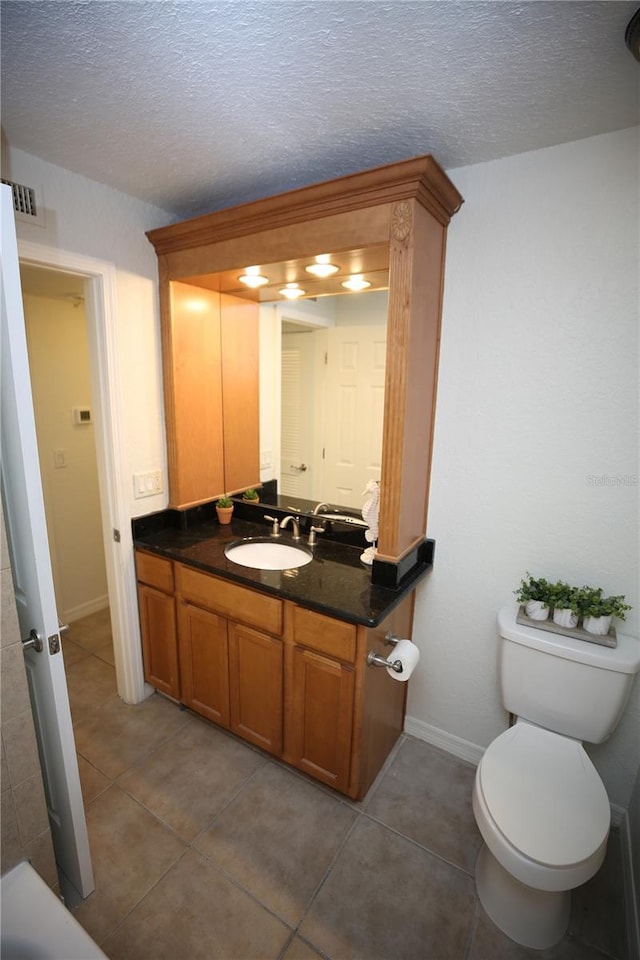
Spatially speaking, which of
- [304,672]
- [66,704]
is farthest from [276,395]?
[66,704]

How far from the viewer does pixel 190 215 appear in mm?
2098

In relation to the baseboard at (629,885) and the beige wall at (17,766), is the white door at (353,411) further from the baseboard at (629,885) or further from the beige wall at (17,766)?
the baseboard at (629,885)

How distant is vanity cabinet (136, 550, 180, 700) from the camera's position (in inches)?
79.7

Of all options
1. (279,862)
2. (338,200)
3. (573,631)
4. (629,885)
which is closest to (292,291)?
(338,200)

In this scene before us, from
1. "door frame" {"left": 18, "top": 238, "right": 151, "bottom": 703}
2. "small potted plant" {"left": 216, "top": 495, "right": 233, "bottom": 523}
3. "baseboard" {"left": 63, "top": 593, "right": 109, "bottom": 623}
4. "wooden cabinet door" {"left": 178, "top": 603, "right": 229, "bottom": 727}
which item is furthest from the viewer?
"baseboard" {"left": 63, "top": 593, "right": 109, "bottom": 623}

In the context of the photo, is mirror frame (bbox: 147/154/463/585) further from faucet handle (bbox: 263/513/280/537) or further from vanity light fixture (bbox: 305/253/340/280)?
faucet handle (bbox: 263/513/280/537)

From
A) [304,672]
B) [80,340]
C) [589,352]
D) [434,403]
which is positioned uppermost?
[80,340]

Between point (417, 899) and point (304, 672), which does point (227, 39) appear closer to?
point (304, 672)

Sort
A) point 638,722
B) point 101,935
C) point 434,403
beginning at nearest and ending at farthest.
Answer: point 101,935 → point 638,722 → point 434,403

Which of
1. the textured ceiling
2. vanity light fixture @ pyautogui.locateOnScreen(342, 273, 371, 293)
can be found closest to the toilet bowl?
vanity light fixture @ pyautogui.locateOnScreen(342, 273, 371, 293)

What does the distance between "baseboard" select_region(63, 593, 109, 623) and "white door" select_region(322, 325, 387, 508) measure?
2.05m

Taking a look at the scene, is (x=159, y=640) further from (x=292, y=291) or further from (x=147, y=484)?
(x=292, y=291)

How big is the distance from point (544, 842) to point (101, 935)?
1298 mm

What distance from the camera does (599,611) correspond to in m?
→ 1.43
